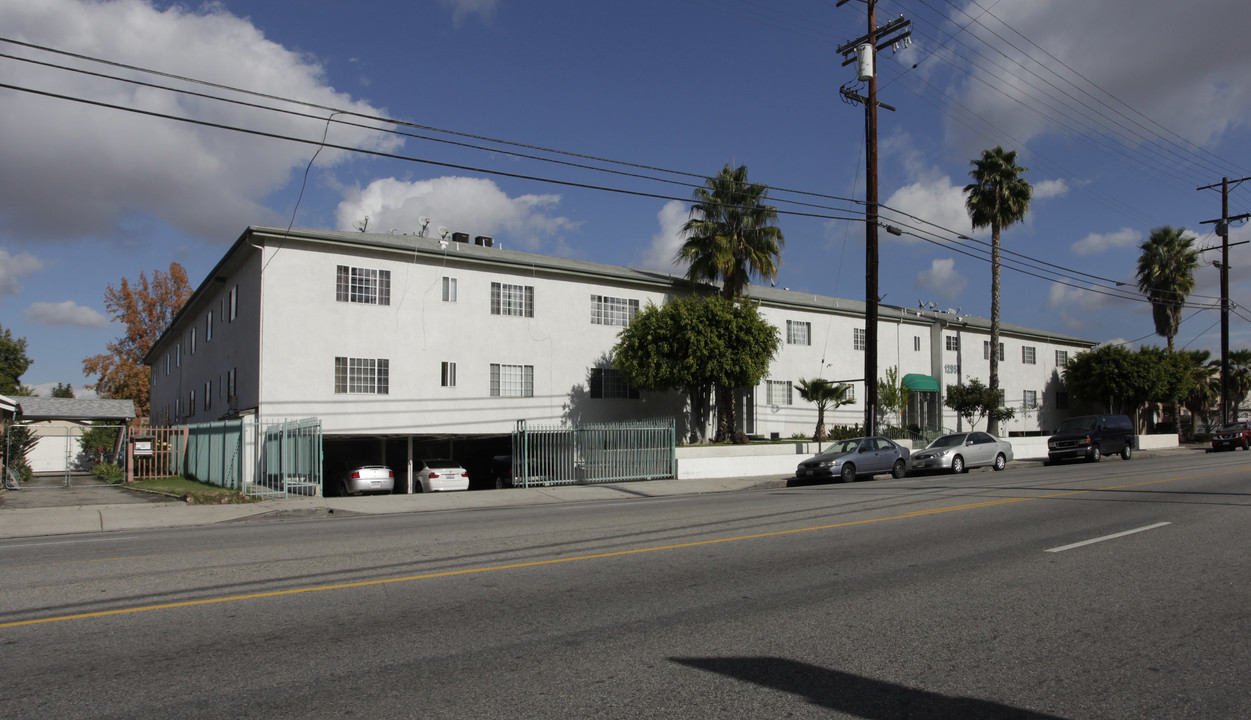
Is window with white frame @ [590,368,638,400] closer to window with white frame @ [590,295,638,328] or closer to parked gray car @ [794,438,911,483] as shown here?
window with white frame @ [590,295,638,328]

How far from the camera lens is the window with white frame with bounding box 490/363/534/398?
2805 cm

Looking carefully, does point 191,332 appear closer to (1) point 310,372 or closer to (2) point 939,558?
(1) point 310,372

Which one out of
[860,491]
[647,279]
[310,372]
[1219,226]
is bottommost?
[860,491]

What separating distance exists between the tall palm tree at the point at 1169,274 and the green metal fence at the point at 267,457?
48.4m

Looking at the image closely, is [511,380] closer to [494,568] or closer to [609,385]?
[609,385]

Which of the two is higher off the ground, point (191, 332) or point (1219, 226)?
point (1219, 226)

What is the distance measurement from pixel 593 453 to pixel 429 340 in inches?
285

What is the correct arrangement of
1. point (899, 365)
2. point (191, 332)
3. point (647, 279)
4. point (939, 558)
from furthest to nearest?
1. point (899, 365)
2. point (191, 332)
3. point (647, 279)
4. point (939, 558)

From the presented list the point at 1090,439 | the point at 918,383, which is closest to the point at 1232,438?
the point at 918,383

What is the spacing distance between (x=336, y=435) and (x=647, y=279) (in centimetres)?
1351

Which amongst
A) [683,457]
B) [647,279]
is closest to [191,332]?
[647,279]

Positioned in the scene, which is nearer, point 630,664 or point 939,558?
point 630,664

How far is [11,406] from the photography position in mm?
29422

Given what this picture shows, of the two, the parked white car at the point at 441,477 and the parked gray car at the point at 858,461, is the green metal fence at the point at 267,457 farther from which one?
the parked gray car at the point at 858,461
